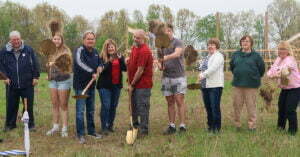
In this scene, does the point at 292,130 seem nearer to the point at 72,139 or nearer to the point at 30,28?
the point at 72,139

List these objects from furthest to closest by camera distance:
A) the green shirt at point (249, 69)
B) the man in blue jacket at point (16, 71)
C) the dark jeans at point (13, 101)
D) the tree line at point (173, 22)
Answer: the tree line at point (173, 22)
the dark jeans at point (13, 101)
the man in blue jacket at point (16, 71)
the green shirt at point (249, 69)

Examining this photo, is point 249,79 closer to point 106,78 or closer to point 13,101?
point 106,78

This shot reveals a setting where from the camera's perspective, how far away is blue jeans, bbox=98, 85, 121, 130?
758 centimetres

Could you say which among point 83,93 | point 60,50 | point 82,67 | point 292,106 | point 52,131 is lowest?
point 52,131

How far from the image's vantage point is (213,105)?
7363 millimetres

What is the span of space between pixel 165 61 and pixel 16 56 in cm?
276

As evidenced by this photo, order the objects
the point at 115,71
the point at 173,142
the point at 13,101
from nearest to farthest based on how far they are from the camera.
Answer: the point at 173,142 → the point at 115,71 → the point at 13,101

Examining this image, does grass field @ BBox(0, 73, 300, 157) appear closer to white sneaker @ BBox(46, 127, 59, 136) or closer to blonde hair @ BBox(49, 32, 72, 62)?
white sneaker @ BBox(46, 127, 59, 136)

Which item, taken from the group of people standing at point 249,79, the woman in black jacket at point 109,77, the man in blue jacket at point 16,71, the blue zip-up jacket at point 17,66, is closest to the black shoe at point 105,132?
the woman in black jacket at point 109,77

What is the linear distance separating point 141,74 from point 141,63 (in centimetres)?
20

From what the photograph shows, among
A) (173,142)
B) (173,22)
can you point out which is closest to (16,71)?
(173,142)

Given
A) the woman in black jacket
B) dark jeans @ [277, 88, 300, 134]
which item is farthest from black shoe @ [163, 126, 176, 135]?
dark jeans @ [277, 88, 300, 134]

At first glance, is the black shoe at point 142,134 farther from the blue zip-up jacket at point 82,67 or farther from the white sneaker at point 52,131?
the white sneaker at point 52,131

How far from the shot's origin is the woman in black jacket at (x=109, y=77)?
24.7 ft
